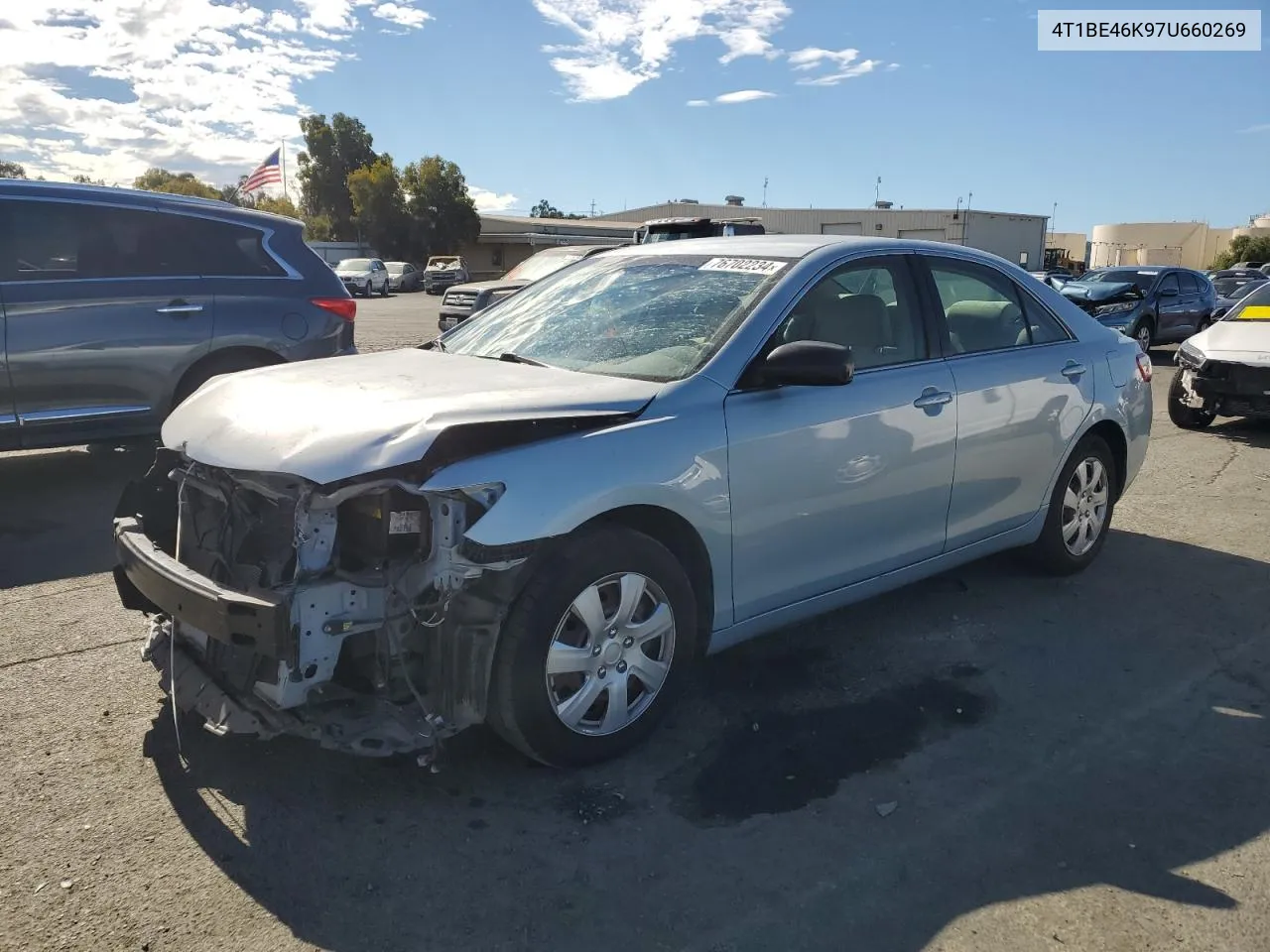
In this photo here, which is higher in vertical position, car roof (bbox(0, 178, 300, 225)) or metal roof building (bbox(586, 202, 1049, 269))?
metal roof building (bbox(586, 202, 1049, 269))

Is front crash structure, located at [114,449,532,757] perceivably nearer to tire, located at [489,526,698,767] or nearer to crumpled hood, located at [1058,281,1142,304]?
tire, located at [489,526,698,767]

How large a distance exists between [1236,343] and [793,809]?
8.76 m

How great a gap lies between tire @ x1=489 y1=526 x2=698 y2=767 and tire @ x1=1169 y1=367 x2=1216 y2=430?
860 centimetres

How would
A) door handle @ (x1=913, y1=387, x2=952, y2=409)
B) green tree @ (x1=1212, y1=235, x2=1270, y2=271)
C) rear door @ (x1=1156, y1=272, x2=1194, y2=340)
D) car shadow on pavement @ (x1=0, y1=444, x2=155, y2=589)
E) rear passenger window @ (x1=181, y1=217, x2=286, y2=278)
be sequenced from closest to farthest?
door handle @ (x1=913, y1=387, x2=952, y2=409) < car shadow on pavement @ (x1=0, y1=444, x2=155, y2=589) < rear passenger window @ (x1=181, y1=217, x2=286, y2=278) < rear door @ (x1=1156, y1=272, x2=1194, y2=340) < green tree @ (x1=1212, y1=235, x2=1270, y2=271)

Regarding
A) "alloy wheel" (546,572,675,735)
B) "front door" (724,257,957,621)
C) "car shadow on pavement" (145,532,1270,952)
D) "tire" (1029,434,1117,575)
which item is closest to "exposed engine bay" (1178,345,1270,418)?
"tire" (1029,434,1117,575)

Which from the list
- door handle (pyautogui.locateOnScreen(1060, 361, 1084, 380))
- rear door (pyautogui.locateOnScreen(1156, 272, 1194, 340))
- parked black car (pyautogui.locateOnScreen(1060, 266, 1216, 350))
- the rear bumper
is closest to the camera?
the rear bumper

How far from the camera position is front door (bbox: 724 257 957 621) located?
142 inches

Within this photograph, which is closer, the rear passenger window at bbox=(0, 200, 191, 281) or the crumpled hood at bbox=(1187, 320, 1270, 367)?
the rear passenger window at bbox=(0, 200, 191, 281)

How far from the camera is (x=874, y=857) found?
290 cm

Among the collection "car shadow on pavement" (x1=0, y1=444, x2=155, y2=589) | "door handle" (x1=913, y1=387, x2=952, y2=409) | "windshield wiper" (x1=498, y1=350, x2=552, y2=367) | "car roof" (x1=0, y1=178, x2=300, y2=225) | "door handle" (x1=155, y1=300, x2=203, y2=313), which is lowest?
"car shadow on pavement" (x1=0, y1=444, x2=155, y2=589)

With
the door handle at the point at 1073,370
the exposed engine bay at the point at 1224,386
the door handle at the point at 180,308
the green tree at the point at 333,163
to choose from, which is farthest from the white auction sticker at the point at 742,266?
the green tree at the point at 333,163

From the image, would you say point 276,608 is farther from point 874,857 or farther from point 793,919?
point 874,857

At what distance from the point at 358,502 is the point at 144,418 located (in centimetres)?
425

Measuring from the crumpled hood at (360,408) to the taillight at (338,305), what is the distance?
11.0 ft
